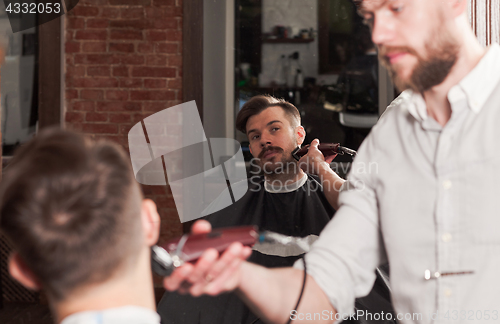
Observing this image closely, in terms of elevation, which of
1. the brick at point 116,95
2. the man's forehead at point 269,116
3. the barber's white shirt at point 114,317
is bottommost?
the barber's white shirt at point 114,317

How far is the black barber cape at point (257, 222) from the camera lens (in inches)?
62.7

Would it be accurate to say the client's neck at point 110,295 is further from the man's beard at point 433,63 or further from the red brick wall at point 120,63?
the red brick wall at point 120,63

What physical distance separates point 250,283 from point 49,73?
2577mm

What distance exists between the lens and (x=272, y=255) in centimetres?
167

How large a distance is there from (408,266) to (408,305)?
0.29ft

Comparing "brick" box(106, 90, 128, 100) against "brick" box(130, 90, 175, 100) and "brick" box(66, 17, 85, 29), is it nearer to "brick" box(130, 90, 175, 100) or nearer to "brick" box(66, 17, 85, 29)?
"brick" box(130, 90, 175, 100)

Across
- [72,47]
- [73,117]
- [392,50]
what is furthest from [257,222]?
[72,47]

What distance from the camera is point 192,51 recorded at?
2.68 m

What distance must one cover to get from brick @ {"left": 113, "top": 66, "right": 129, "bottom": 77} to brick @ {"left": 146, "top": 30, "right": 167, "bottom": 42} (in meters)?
0.26

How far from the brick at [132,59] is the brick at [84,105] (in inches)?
14.5

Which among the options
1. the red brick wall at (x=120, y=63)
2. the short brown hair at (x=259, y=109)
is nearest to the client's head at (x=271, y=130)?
the short brown hair at (x=259, y=109)

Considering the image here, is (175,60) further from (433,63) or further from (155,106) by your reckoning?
(433,63)

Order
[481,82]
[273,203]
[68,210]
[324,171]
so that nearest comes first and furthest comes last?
[68,210], [481,82], [324,171], [273,203]

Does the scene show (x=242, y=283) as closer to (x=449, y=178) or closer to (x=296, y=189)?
(x=449, y=178)
